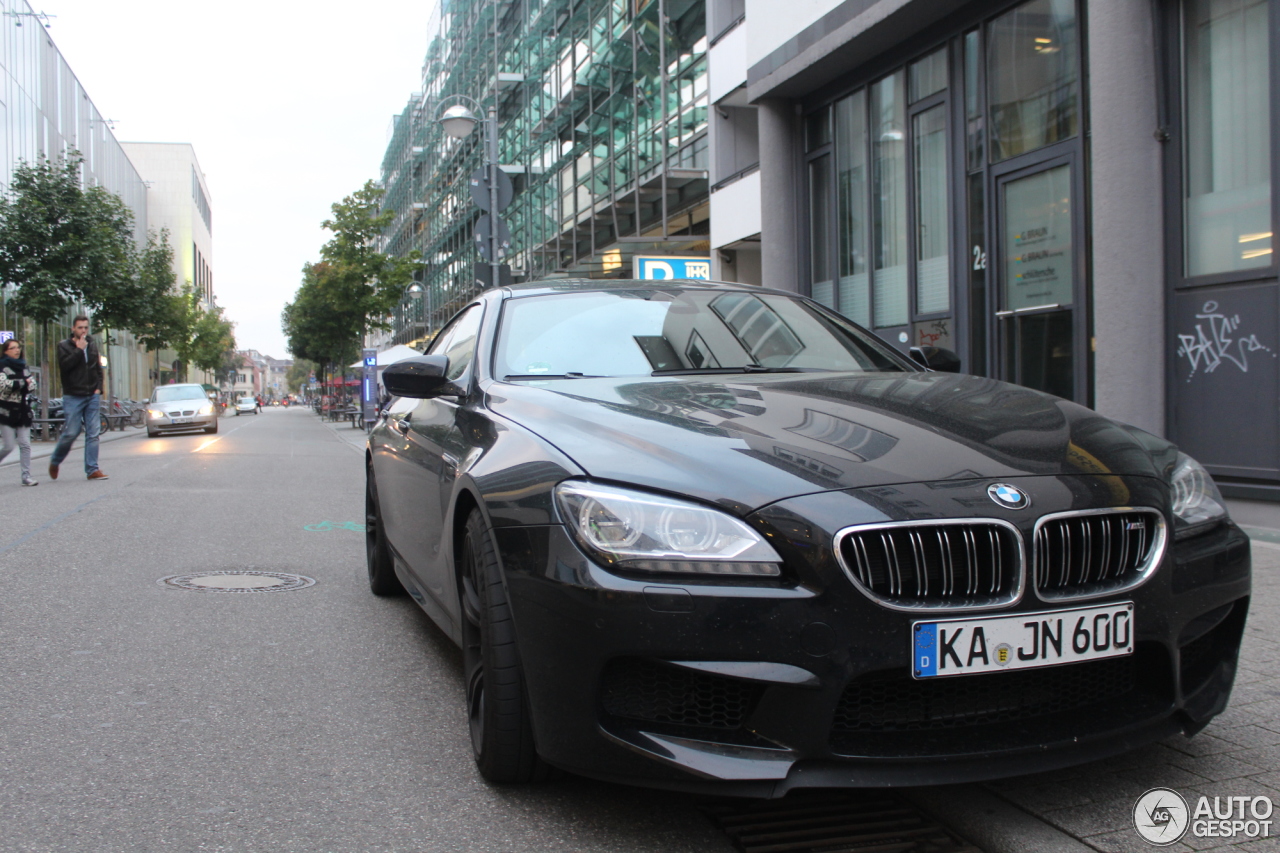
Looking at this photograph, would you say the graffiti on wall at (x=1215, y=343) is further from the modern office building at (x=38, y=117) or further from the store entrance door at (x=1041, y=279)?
the modern office building at (x=38, y=117)

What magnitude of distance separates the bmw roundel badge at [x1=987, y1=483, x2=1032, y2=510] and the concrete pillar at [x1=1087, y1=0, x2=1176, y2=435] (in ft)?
20.9

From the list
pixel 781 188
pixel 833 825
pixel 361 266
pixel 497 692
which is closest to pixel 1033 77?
pixel 781 188

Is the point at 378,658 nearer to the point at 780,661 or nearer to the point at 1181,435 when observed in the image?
the point at 780,661

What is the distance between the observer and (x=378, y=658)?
13.8 ft

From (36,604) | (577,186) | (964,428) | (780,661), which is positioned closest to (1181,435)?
(964,428)

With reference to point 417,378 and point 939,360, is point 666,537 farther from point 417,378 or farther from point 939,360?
point 939,360

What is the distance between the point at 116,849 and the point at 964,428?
225 cm

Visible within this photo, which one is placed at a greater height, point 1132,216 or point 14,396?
point 1132,216

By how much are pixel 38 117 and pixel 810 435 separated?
4410 centimetres

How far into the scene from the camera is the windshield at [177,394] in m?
28.4

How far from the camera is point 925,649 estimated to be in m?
2.19

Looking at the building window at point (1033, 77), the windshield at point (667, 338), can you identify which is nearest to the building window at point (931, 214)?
the building window at point (1033, 77)

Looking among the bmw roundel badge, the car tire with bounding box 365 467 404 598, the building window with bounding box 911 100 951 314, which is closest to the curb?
the bmw roundel badge

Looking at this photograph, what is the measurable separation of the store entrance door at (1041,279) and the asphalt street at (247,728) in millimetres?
6480
